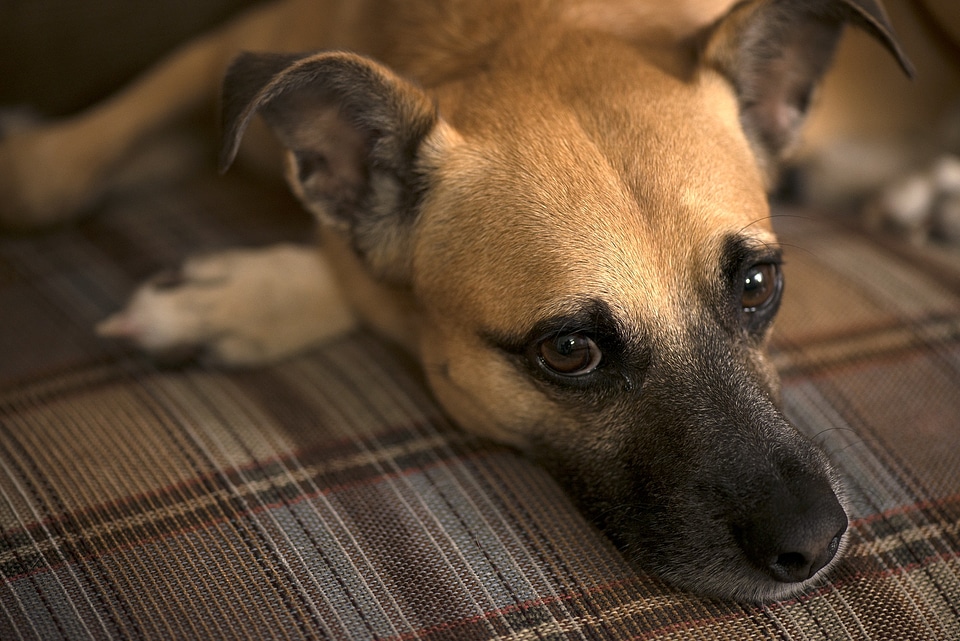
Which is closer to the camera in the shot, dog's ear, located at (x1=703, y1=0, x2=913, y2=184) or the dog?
the dog

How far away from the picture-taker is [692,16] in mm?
2482

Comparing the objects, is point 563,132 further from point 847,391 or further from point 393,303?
point 847,391

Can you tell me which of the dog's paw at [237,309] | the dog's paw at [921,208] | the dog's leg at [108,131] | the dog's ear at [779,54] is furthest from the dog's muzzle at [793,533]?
the dog's leg at [108,131]

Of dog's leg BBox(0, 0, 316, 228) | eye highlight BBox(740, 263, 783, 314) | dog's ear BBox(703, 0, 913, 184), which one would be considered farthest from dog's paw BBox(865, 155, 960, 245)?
dog's leg BBox(0, 0, 316, 228)

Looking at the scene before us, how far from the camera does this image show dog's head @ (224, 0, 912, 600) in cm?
169

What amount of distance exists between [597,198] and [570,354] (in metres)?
0.34

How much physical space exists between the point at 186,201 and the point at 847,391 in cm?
221

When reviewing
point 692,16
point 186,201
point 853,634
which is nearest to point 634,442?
point 853,634

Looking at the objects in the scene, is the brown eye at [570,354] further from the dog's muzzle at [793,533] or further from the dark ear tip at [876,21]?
the dark ear tip at [876,21]

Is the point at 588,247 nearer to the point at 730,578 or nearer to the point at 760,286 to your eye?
A: the point at 760,286

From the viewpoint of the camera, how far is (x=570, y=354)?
6.00ft

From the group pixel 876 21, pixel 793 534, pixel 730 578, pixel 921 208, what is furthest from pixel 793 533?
pixel 921 208

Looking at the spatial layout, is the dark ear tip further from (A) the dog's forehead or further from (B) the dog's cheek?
(B) the dog's cheek

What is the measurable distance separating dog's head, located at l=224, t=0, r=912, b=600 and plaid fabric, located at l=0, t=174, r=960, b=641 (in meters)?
0.12
